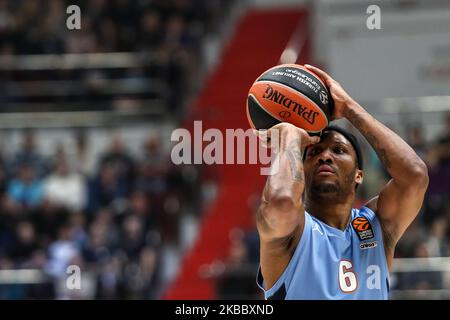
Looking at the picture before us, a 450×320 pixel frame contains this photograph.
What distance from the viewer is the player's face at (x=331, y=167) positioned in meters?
4.21

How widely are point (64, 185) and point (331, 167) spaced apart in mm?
7951

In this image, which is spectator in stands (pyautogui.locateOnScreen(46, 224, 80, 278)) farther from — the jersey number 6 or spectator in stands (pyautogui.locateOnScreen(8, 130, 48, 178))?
the jersey number 6

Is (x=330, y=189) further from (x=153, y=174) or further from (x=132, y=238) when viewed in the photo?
(x=153, y=174)

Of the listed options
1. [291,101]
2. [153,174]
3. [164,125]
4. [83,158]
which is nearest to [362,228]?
[291,101]

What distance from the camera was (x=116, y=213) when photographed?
36.2 feet

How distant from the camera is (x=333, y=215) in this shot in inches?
169

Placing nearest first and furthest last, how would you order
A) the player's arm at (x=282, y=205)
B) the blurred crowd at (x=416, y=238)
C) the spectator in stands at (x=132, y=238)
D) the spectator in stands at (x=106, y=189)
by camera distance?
the player's arm at (x=282, y=205) < the blurred crowd at (x=416, y=238) < the spectator in stands at (x=132, y=238) < the spectator in stands at (x=106, y=189)

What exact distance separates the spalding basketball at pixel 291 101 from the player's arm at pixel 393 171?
8cm

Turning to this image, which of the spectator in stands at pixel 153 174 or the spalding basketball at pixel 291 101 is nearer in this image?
the spalding basketball at pixel 291 101

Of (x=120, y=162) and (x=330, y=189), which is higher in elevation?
(x=120, y=162)

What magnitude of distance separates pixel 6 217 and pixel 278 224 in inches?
312

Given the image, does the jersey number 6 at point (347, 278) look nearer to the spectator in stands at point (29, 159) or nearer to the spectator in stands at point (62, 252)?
the spectator in stands at point (62, 252)

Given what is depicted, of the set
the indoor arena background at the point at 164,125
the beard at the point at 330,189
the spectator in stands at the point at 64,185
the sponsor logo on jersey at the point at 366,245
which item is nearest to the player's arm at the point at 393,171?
the sponsor logo on jersey at the point at 366,245
